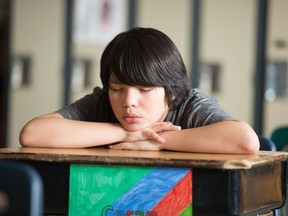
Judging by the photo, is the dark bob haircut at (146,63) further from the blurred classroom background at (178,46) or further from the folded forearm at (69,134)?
the blurred classroom background at (178,46)

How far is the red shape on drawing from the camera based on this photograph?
57.4 inches

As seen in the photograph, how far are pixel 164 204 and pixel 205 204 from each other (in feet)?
0.29

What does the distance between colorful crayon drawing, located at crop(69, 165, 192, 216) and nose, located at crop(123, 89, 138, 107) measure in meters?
0.33

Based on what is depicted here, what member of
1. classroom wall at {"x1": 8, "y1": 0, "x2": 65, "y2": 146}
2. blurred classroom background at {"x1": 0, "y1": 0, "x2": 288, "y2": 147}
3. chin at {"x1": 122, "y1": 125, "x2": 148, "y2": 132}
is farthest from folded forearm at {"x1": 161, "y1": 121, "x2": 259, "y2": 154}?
classroom wall at {"x1": 8, "y1": 0, "x2": 65, "y2": 146}

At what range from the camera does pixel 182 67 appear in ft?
6.40

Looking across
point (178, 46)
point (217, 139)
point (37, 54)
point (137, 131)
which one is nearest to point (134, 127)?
point (137, 131)

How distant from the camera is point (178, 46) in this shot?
6586 millimetres

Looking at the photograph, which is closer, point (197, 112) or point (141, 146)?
point (141, 146)

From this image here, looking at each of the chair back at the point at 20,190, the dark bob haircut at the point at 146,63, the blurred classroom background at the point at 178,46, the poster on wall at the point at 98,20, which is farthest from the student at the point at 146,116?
the poster on wall at the point at 98,20

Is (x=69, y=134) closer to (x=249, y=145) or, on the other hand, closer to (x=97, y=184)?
(x=97, y=184)

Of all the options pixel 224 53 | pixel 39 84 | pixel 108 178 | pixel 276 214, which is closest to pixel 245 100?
pixel 224 53

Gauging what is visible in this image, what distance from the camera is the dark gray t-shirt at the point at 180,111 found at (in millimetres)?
1901

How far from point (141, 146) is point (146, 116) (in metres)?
0.11

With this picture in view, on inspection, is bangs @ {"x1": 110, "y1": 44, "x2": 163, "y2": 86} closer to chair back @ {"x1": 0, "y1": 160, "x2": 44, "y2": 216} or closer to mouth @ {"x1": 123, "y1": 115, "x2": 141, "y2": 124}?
mouth @ {"x1": 123, "y1": 115, "x2": 141, "y2": 124}
